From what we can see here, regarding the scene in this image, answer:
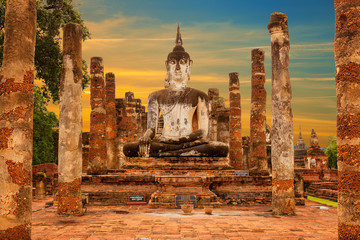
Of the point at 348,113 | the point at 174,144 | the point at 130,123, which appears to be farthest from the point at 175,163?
the point at 130,123

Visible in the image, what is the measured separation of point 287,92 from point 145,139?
16.9 feet

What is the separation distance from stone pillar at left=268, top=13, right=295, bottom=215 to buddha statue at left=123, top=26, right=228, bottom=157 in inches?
157

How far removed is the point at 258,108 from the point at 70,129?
7.38 metres

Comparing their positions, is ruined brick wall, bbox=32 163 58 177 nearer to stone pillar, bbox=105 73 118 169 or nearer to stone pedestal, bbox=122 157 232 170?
stone pillar, bbox=105 73 118 169

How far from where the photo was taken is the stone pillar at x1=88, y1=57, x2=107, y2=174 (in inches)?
548

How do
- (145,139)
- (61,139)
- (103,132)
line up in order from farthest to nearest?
(103,132), (145,139), (61,139)

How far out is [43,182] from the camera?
528 inches

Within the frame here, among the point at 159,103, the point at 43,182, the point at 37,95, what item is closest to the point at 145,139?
the point at 159,103

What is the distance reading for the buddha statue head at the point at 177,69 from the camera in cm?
1320

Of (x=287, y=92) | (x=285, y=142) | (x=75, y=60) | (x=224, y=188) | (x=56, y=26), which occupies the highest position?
(x=56, y=26)

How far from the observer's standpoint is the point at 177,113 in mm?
13039

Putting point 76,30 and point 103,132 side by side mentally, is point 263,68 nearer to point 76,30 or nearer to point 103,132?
point 103,132

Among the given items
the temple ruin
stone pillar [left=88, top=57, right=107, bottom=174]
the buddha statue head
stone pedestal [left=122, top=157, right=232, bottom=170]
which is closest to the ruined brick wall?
the temple ruin

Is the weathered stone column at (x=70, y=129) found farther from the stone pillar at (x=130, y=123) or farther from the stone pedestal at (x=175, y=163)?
the stone pillar at (x=130, y=123)
